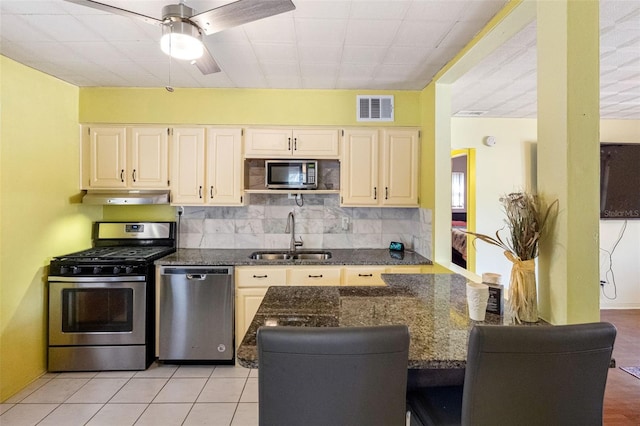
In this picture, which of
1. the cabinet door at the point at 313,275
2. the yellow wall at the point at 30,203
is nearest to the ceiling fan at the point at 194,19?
the yellow wall at the point at 30,203

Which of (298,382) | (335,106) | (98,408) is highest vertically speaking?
(335,106)

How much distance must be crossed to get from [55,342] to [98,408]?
876 mm

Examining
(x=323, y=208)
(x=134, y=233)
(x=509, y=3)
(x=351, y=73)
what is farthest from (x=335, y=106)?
(x=134, y=233)

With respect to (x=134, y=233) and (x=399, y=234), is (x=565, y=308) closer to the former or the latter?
(x=399, y=234)

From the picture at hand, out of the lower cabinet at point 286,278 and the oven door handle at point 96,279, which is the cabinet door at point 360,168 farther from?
the oven door handle at point 96,279

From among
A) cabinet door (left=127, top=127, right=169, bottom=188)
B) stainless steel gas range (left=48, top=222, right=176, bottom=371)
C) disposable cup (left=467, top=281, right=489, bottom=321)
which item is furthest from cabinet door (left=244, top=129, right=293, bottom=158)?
disposable cup (left=467, top=281, right=489, bottom=321)

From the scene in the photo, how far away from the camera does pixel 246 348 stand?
1.20 meters

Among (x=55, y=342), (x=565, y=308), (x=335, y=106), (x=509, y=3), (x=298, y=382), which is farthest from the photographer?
(x=335, y=106)

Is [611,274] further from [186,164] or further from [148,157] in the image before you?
[148,157]

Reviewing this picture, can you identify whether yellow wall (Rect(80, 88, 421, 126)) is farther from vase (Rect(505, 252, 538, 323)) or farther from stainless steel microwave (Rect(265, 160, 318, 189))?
vase (Rect(505, 252, 538, 323))

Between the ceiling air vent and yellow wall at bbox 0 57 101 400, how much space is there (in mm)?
2789

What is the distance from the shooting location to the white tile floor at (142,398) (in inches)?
90.7

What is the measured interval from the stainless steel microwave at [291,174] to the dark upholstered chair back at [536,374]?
2514 mm

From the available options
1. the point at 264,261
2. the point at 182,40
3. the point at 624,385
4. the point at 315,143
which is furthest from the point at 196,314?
the point at 624,385
